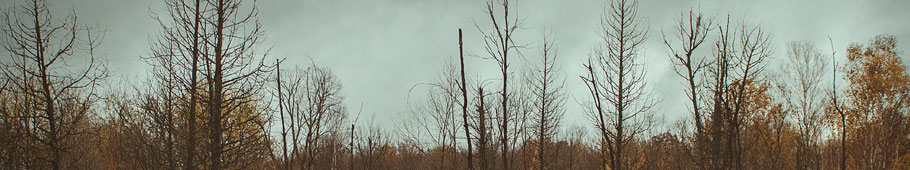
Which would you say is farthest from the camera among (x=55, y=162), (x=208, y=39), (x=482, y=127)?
(x=55, y=162)

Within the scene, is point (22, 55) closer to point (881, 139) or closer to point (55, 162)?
point (55, 162)

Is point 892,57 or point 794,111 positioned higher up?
point 892,57

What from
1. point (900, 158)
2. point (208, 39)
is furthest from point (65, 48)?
point (900, 158)

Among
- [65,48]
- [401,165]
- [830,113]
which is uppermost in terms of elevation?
[65,48]

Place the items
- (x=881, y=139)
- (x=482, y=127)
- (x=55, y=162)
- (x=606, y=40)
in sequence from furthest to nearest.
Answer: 1. (x=881, y=139)
2. (x=606, y=40)
3. (x=55, y=162)
4. (x=482, y=127)

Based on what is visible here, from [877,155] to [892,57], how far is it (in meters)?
3.88

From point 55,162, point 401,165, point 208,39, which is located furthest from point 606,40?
point 401,165

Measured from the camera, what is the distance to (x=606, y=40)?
12.4 meters

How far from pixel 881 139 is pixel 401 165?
2424 centimetres

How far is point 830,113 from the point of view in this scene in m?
20.0

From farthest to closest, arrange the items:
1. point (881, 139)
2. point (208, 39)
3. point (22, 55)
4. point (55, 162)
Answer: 1. point (881, 139)
2. point (22, 55)
3. point (55, 162)
4. point (208, 39)

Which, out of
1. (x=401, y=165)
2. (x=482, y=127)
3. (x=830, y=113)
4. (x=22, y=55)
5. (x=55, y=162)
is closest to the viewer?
(x=482, y=127)

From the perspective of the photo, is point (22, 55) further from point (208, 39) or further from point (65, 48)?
point (208, 39)

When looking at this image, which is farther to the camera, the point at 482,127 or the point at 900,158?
the point at 900,158
